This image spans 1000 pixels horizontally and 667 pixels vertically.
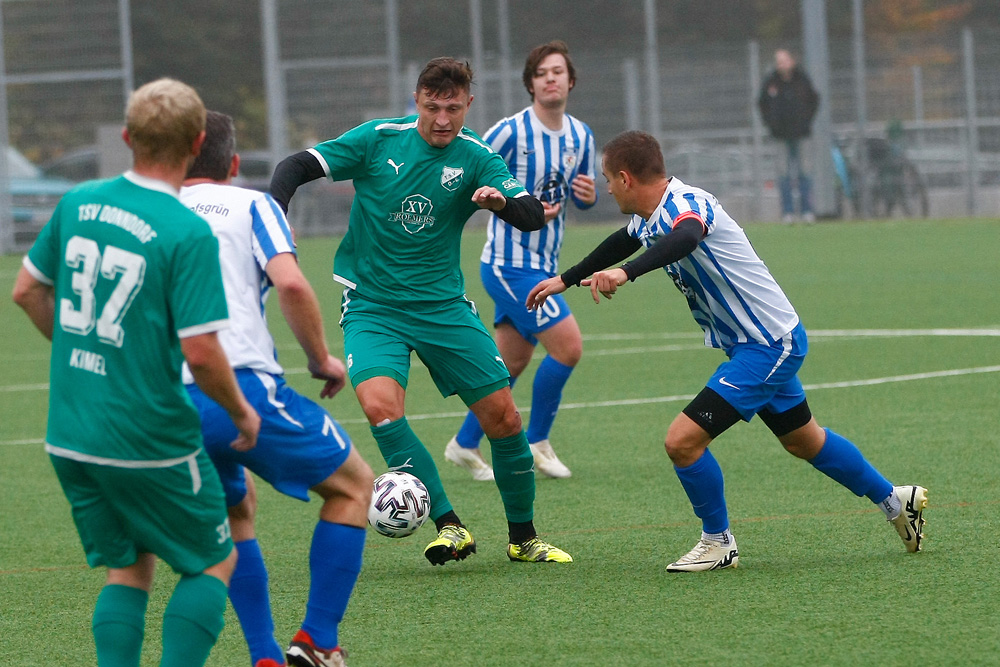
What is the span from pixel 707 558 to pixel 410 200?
5.99 ft

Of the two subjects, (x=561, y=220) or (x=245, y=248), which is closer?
(x=245, y=248)

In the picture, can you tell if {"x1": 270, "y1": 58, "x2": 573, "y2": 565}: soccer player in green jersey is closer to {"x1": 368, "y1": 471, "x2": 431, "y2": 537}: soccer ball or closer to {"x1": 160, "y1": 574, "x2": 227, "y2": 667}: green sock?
{"x1": 368, "y1": 471, "x2": 431, "y2": 537}: soccer ball

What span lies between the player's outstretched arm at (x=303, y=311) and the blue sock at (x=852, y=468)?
2.27 m

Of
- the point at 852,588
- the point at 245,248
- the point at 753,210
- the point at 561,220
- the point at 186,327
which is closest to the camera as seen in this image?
the point at 186,327

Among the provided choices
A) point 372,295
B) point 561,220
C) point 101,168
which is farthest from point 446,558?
point 101,168

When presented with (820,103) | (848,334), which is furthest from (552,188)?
(820,103)

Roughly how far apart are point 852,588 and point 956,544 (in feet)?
2.51

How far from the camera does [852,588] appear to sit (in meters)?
4.96

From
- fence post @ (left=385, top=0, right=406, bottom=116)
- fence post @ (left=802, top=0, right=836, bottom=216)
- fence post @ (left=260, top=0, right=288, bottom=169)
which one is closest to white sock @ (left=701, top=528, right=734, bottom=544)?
fence post @ (left=802, top=0, right=836, bottom=216)

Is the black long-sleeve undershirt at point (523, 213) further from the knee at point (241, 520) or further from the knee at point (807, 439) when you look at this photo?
the knee at point (241, 520)

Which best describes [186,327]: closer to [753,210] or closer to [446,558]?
[446,558]

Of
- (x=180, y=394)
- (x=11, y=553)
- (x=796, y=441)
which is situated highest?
(x=180, y=394)

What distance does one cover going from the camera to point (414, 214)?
5.88 metres

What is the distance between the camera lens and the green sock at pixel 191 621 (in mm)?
3590
